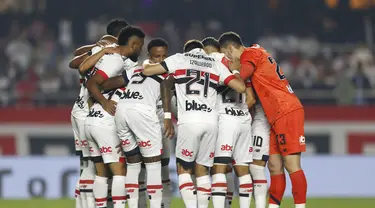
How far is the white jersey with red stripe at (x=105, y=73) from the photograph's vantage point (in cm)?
1123

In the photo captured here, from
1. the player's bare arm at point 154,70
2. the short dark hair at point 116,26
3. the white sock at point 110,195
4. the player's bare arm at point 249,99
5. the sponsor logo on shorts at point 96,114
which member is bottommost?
the white sock at point 110,195

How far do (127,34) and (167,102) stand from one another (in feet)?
3.43

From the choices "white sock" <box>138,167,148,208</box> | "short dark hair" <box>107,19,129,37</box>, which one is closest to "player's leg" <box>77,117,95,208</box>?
"white sock" <box>138,167,148,208</box>

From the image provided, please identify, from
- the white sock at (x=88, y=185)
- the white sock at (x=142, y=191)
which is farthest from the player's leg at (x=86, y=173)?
the white sock at (x=142, y=191)

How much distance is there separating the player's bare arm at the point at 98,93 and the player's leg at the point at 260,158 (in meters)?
1.80

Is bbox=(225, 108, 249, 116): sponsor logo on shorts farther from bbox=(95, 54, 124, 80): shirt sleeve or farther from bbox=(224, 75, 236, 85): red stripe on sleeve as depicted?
bbox=(95, 54, 124, 80): shirt sleeve

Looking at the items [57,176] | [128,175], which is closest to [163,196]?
[128,175]

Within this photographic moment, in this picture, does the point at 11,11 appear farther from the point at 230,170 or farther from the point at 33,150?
the point at 230,170

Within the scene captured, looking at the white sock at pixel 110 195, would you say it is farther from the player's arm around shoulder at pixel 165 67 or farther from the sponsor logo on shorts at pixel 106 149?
the player's arm around shoulder at pixel 165 67

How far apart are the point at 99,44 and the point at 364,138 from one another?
1069 cm

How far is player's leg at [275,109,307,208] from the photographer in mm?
11133

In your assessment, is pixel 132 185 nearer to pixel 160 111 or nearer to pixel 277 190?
pixel 160 111

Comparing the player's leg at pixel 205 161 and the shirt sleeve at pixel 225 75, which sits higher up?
the shirt sleeve at pixel 225 75

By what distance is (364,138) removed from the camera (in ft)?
68.9
